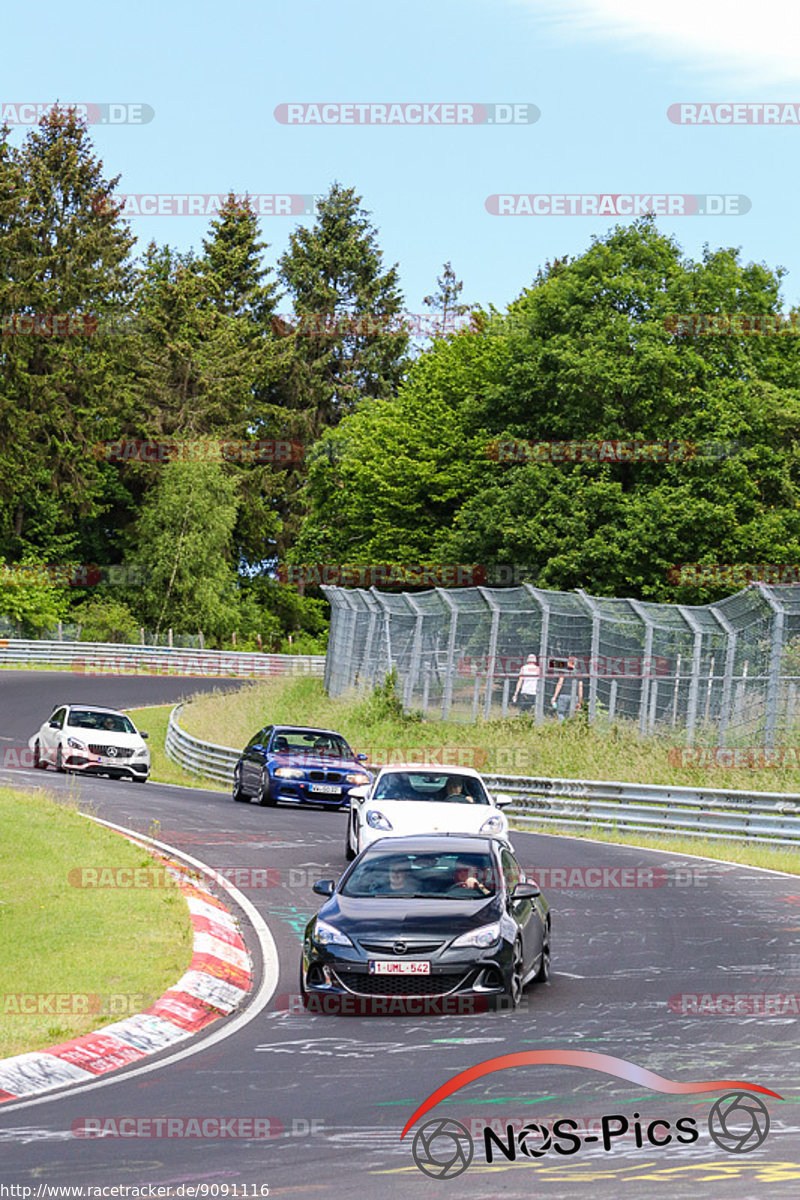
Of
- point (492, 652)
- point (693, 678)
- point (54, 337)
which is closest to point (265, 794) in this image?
point (492, 652)

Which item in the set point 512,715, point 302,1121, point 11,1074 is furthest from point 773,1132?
point 512,715

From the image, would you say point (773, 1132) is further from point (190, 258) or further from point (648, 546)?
point (190, 258)

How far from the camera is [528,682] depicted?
105 ft

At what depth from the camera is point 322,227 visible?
100 metres

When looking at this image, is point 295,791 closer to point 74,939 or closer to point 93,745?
point 93,745

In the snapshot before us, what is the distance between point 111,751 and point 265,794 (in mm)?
5731

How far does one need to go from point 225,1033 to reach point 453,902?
1.97 m

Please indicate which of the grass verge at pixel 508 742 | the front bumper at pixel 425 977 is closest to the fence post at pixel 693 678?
the grass verge at pixel 508 742

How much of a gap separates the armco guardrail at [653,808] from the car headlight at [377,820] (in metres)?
7.50

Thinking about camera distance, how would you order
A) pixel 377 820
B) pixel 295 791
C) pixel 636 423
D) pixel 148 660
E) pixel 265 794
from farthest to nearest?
pixel 148 660 → pixel 636 423 → pixel 265 794 → pixel 295 791 → pixel 377 820

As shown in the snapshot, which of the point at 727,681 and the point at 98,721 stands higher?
the point at 727,681

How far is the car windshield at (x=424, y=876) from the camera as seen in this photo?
11.9 m

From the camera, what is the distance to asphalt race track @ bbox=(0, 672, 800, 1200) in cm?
679

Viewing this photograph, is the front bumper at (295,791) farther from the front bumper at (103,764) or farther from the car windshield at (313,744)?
the front bumper at (103,764)
